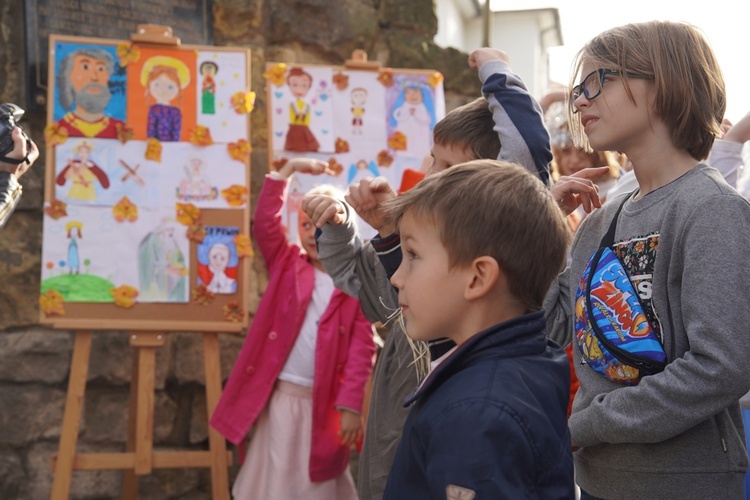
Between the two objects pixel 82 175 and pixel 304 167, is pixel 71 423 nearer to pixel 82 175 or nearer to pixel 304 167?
pixel 82 175

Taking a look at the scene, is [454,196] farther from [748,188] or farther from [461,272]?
[748,188]

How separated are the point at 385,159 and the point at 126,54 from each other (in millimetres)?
1152

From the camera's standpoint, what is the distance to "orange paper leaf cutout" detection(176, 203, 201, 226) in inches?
133

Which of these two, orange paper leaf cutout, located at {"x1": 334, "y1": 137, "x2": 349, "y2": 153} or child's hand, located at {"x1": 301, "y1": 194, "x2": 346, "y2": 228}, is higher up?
orange paper leaf cutout, located at {"x1": 334, "y1": 137, "x2": 349, "y2": 153}

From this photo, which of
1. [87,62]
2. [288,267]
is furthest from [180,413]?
[87,62]

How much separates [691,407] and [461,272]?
48 centimetres

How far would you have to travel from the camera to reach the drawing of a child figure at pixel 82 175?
330cm

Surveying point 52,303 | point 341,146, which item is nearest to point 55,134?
Answer: point 52,303

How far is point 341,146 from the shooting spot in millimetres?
3684

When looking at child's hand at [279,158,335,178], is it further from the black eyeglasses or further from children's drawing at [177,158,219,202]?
the black eyeglasses

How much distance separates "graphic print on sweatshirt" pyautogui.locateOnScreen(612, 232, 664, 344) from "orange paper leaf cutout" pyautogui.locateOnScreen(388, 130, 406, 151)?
86.7 inches

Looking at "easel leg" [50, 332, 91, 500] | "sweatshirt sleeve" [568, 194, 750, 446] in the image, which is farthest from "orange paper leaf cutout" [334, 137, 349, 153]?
"sweatshirt sleeve" [568, 194, 750, 446]

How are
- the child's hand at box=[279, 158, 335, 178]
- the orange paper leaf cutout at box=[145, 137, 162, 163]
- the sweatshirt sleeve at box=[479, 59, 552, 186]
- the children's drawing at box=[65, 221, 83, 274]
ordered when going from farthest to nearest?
the orange paper leaf cutout at box=[145, 137, 162, 163], the children's drawing at box=[65, 221, 83, 274], the child's hand at box=[279, 158, 335, 178], the sweatshirt sleeve at box=[479, 59, 552, 186]

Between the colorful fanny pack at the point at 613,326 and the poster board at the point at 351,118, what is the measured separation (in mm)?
1995
